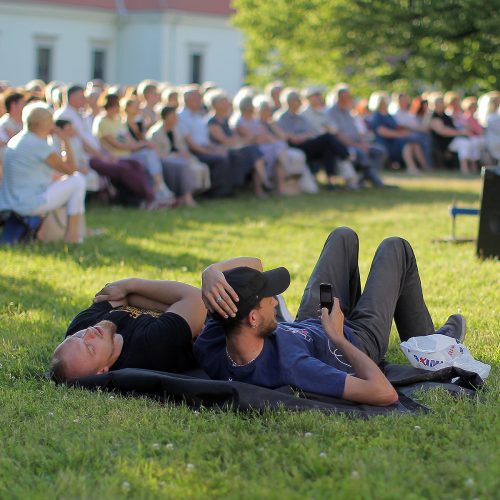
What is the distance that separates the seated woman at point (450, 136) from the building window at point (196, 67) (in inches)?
1171

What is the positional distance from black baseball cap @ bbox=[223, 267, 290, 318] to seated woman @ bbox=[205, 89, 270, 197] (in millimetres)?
12292

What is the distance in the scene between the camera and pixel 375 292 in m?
6.30

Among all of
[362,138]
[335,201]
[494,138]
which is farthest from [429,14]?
[335,201]

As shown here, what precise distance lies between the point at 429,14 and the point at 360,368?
2539cm

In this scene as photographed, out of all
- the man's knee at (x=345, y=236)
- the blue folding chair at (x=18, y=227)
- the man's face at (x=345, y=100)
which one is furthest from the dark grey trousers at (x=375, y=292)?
the man's face at (x=345, y=100)

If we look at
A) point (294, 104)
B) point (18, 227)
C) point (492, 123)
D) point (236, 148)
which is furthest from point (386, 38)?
point (18, 227)

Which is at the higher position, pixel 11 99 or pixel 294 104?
pixel 294 104

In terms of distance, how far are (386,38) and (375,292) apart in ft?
83.3

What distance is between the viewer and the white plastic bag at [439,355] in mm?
6176

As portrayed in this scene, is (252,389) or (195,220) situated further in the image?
(195,220)

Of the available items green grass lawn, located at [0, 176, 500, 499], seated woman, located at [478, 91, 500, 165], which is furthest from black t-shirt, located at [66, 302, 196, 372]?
seated woman, located at [478, 91, 500, 165]

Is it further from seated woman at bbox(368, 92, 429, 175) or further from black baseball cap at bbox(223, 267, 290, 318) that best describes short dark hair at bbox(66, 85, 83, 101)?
seated woman at bbox(368, 92, 429, 175)

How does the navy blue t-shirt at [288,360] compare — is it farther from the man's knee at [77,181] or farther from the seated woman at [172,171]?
the seated woman at [172,171]

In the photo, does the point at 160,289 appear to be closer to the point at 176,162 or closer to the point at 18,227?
the point at 18,227
